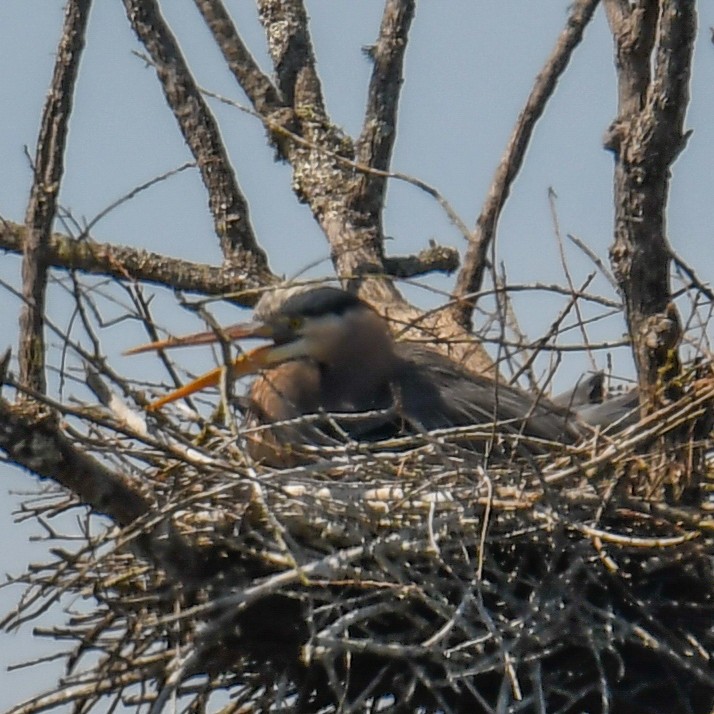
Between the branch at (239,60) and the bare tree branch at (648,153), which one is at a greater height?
the branch at (239,60)

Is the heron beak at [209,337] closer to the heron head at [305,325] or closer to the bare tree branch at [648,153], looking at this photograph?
the heron head at [305,325]

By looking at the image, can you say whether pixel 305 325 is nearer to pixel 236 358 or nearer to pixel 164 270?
pixel 236 358

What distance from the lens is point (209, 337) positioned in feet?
18.0

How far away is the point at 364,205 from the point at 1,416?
263cm

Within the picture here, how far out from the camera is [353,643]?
3.97 m

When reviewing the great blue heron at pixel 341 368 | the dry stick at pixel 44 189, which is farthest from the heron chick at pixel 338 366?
the dry stick at pixel 44 189

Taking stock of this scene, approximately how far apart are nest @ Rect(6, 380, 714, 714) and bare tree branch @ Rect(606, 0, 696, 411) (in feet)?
0.64

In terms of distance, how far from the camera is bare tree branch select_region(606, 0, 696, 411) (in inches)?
157

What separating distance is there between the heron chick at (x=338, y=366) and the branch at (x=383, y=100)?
0.63m

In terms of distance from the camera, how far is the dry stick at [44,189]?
4496 mm

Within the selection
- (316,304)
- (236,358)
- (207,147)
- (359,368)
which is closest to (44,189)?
(236,358)

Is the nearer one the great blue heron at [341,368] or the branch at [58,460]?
the branch at [58,460]

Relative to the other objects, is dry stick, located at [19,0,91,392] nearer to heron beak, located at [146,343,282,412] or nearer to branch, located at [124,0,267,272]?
heron beak, located at [146,343,282,412]

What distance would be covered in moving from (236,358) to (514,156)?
1.30 metres
